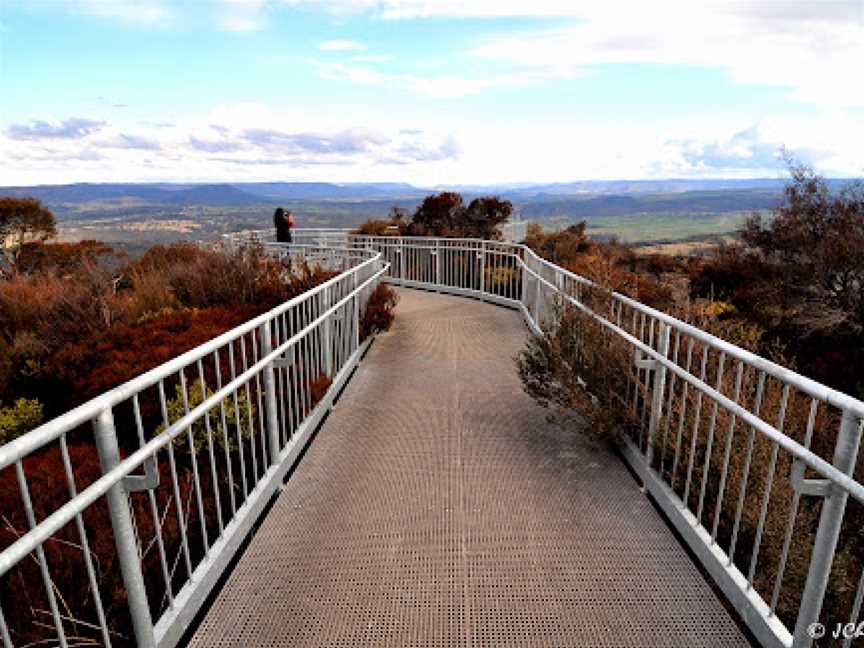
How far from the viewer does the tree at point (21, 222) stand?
33.2 meters

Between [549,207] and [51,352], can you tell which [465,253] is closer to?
[51,352]

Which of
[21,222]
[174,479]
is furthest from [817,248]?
[21,222]

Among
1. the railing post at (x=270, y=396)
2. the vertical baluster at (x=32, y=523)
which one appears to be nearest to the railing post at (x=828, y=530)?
the vertical baluster at (x=32, y=523)

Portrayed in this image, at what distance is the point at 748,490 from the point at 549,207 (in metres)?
174

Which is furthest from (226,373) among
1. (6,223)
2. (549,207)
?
(549,207)

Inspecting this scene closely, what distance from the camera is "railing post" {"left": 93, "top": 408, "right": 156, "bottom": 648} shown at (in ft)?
7.14

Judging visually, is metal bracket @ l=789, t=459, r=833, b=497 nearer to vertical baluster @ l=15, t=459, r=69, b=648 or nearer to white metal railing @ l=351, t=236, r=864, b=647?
white metal railing @ l=351, t=236, r=864, b=647

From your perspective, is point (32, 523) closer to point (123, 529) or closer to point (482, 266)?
point (123, 529)

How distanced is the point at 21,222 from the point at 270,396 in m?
37.9

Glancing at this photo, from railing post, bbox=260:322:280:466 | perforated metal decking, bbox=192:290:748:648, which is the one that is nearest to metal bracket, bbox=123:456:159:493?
perforated metal decking, bbox=192:290:748:648

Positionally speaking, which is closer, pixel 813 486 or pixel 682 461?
pixel 813 486

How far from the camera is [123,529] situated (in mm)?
2275

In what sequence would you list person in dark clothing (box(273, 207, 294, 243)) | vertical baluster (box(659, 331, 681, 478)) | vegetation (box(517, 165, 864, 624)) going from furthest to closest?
person in dark clothing (box(273, 207, 294, 243))
vertical baluster (box(659, 331, 681, 478))
vegetation (box(517, 165, 864, 624))

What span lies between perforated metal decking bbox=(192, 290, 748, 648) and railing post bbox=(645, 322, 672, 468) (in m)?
0.35
